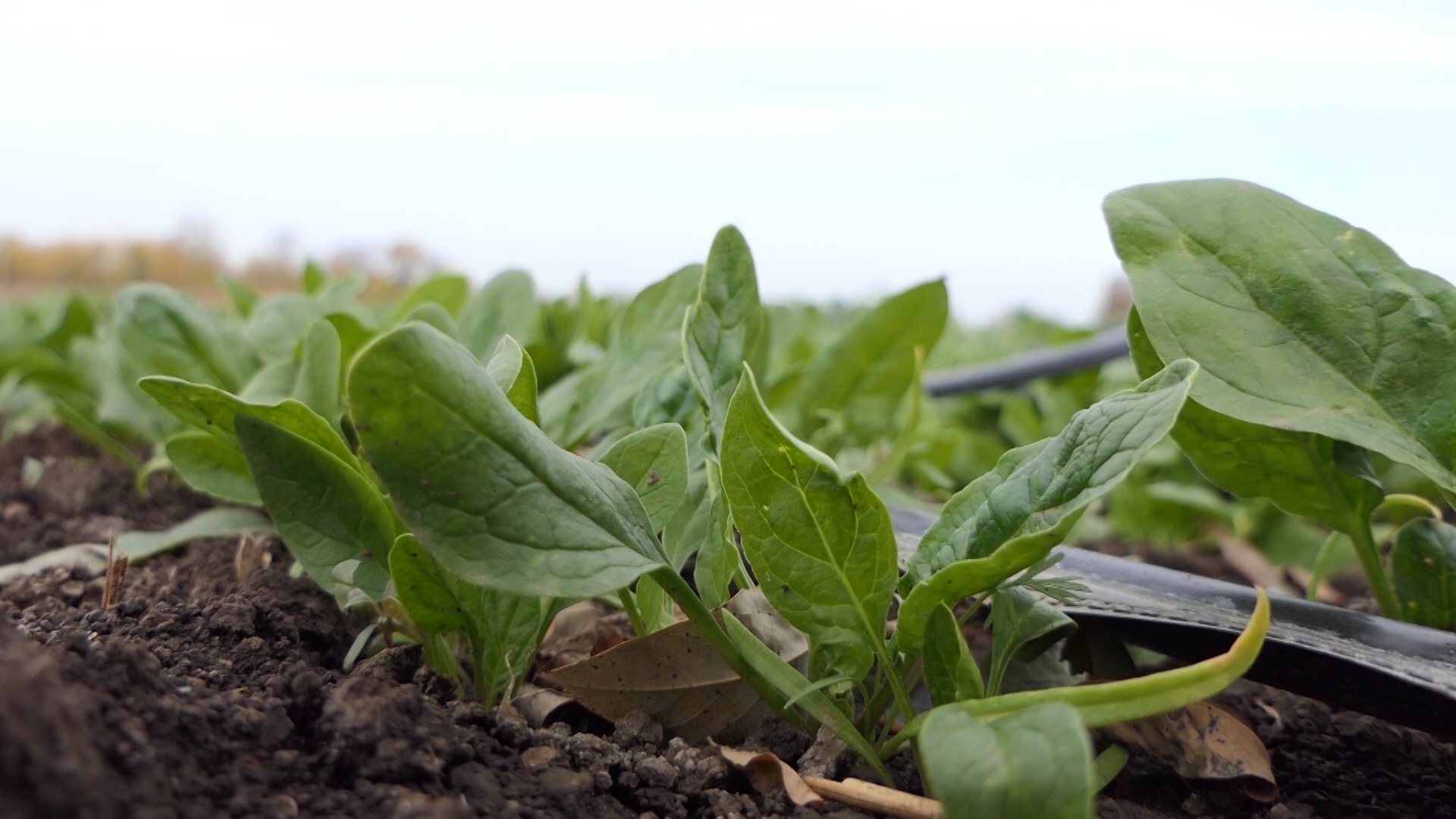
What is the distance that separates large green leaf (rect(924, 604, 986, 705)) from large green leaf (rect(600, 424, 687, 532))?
259 mm

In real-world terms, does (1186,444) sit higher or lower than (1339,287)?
lower

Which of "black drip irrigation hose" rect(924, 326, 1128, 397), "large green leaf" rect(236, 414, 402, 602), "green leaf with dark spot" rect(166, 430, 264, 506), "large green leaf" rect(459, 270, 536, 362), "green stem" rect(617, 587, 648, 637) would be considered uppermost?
"large green leaf" rect(459, 270, 536, 362)

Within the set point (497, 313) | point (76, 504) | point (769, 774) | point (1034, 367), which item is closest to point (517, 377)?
point (769, 774)

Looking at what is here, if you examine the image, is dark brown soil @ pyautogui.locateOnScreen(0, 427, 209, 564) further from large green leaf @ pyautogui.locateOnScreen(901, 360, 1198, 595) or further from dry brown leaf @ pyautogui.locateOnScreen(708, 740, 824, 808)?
large green leaf @ pyautogui.locateOnScreen(901, 360, 1198, 595)

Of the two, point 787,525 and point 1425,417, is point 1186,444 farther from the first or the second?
point 787,525

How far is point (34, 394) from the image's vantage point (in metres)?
3.14

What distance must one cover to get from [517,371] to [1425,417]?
0.91m

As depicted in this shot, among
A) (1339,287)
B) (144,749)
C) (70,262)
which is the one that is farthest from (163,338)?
(70,262)

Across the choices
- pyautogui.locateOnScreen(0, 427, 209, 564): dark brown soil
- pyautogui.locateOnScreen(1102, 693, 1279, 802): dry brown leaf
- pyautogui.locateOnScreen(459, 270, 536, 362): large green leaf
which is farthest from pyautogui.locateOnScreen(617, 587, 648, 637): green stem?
pyautogui.locateOnScreen(0, 427, 209, 564): dark brown soil

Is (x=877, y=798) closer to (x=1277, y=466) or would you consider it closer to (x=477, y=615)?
(x=477, y=615)

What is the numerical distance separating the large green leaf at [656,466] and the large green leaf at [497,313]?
2.63 feet

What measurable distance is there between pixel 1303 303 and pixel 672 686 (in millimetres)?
747

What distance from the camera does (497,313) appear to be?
1.74 m

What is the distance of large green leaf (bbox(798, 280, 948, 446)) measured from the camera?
1831 millimetres
